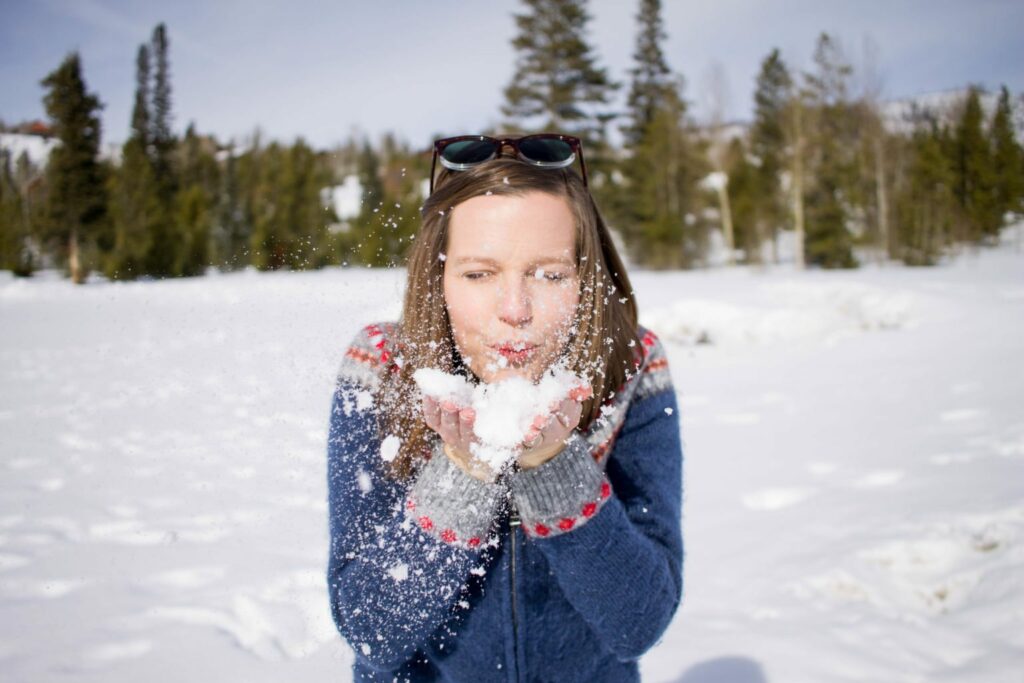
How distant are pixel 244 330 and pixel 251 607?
1581mm

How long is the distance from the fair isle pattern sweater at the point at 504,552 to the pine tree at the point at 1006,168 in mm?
34235

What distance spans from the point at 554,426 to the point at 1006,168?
3552 cm

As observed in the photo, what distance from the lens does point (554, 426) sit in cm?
100

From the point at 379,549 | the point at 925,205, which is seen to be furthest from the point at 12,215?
the point at 925,205

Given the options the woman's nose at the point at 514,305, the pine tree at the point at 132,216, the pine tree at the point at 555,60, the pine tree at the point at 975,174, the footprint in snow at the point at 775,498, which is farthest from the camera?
the pine tree at the point at 975,174

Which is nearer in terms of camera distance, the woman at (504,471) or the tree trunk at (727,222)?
the woman at (504,471)

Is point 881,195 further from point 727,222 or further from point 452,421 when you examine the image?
point 452,421

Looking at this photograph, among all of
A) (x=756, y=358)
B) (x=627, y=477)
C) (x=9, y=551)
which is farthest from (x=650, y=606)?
(x=756, y=358)

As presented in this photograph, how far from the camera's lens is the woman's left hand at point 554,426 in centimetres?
98

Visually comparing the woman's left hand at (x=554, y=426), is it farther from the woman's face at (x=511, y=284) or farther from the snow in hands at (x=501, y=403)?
the woman's face at (x=511, y=284)

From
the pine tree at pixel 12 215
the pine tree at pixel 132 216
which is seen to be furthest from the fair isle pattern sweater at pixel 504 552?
the pine tree at pixel 12 215

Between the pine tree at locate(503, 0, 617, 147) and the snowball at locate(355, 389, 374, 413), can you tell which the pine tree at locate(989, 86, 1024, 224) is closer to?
the pine tree at locate(503, 0, 617, 147)

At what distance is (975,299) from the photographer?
39.7 ft

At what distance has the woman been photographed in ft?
3.61
